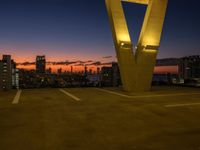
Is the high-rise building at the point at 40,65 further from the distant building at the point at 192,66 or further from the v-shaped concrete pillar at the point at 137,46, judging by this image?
the v-shaped concrete pillar at the point at 137,46

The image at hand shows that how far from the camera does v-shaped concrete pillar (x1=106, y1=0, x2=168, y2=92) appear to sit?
13.8 m

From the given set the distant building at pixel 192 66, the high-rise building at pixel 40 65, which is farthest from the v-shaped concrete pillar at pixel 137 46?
the high-rise building at pixel 40 65

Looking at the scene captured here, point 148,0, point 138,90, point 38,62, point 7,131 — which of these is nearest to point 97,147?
point 7,131

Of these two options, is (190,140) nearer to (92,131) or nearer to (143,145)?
(143,145)

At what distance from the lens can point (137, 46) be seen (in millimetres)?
14680

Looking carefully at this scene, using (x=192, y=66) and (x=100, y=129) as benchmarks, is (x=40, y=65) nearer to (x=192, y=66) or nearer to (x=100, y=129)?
(x=192, y=66)

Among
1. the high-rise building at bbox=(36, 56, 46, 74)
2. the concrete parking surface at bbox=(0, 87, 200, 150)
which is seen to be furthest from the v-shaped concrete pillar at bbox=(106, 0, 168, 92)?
the high-rise building at bbox=(36, 56, 46, 74)

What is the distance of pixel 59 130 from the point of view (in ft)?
17.2

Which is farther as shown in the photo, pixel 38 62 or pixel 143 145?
pixel 38 62

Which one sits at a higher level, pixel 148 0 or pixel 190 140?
pixel 148 0

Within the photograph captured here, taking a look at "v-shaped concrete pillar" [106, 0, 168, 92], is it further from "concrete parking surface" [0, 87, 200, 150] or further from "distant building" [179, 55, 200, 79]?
"distant building" [179, 55, 200, 79]

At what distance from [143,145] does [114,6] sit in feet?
36.4

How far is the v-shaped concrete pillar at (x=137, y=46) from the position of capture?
1380cm

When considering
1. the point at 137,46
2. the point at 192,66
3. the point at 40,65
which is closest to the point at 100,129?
the point at 137,46
